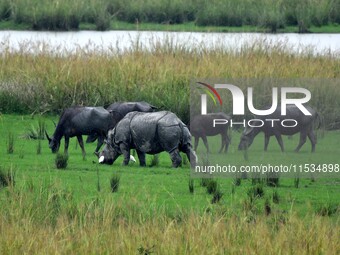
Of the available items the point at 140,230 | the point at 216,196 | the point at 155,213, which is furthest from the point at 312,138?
the point at 140,230

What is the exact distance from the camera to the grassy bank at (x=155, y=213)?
8797 mm

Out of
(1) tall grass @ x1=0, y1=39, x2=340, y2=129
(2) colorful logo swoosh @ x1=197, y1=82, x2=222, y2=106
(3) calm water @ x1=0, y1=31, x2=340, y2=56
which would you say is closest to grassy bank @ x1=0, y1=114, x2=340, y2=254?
(2) colorful logo swoosh @ x1=197, y1=82, x2=222, y2=106

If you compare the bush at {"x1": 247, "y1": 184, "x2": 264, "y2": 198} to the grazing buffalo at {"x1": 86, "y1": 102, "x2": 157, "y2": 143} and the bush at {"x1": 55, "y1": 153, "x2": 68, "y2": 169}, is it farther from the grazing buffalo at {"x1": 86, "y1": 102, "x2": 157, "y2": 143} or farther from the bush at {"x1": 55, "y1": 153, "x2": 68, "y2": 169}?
the grazing buffalo at {"x1": 86, "y1": 102, "x2": 157, "y2": 143}


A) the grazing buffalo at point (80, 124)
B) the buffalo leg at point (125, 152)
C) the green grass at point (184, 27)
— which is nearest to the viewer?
the buffalo leg at point (125, 152)

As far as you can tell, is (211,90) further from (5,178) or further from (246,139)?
(5,178)

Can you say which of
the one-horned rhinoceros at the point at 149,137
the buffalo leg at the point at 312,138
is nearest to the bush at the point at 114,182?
the one-horned rhinoceros at the point at 149,137

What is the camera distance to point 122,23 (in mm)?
39031

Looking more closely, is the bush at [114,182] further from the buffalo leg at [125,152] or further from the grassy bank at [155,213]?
the buffalo leg at [125,152]

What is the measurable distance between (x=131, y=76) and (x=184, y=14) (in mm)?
20287

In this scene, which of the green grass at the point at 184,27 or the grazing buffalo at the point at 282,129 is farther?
the green grass at the point at 184,27

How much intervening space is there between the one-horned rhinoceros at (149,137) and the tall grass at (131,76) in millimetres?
3535

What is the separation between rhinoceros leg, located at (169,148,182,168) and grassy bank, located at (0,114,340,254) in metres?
0.14

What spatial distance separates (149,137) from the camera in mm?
13539

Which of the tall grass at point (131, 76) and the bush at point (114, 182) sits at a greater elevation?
the bush at point (114, 182)
